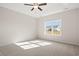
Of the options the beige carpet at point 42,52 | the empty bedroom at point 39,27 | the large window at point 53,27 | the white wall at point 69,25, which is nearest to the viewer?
the beige carpet at point 42,52

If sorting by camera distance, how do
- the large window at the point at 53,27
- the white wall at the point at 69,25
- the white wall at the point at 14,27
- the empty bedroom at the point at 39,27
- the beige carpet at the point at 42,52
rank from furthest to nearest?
the large window at the point at 53,27 < the white wall at the point at 14,27 < the white wall at the point at 69,25 < the empty bedroom at the point at 39,27 < the beige carpet at the point at 42,52

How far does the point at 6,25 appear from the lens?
5.79 metres

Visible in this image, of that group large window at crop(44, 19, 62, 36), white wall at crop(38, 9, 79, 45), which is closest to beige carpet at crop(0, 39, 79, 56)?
white wall at crop(38, 9, 79, 45)

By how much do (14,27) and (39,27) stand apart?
2529 millimetres

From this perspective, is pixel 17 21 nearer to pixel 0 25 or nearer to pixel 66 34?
pixel 0 25

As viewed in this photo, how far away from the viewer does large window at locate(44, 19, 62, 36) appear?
6420 mm

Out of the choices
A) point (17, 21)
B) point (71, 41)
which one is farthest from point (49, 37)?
point (17, 21)

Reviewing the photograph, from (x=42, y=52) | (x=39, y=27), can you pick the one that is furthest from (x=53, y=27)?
(x=42, y=52)

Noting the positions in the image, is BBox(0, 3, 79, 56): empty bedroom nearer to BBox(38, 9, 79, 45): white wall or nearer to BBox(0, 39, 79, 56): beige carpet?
BBox(38, 9, 79, 45): white wall

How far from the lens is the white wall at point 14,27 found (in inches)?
222

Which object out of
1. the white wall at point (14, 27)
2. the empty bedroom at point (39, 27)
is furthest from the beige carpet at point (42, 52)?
the white wall at point (14, 27)

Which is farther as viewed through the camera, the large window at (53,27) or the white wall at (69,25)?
the large window at (53,27)

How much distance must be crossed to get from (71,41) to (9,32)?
4.26m

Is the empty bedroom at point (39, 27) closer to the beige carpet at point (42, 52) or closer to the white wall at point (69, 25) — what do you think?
the white wall at point (69, 25)
